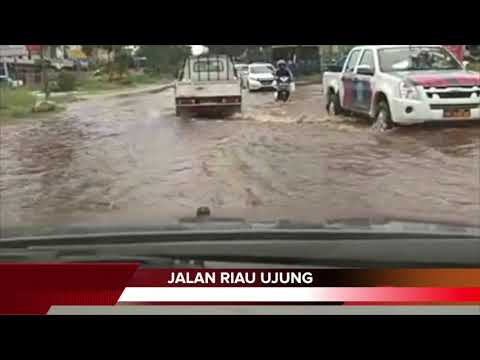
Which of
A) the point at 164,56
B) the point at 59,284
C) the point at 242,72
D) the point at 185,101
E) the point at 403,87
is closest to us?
the point at 59,284

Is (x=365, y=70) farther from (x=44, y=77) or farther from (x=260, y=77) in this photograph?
(x=44, y=77)

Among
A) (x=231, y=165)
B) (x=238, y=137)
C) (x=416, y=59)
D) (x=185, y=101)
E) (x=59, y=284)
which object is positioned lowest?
(x=59, y=284)

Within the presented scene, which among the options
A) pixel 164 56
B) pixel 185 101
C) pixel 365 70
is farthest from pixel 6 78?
pixel 365 70

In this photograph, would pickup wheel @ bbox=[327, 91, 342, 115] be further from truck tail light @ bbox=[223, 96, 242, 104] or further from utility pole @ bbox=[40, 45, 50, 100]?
utility pole @ bbox=[40, 45, 50, 100]

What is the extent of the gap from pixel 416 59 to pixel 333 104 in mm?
623

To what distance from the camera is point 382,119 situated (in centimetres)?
418

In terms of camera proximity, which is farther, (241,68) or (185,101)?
(185,101)

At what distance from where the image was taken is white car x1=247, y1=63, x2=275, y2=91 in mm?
3953

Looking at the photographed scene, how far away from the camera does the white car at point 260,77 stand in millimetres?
3953

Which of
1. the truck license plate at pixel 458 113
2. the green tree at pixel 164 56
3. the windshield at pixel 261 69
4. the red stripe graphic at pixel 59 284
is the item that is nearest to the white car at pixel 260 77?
the windshield at pixel 261 69

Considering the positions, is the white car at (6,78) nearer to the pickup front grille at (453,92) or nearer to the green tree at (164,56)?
the green tree at (164,56)

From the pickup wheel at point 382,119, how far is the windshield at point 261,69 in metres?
0.77

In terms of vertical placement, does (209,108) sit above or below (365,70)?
below
